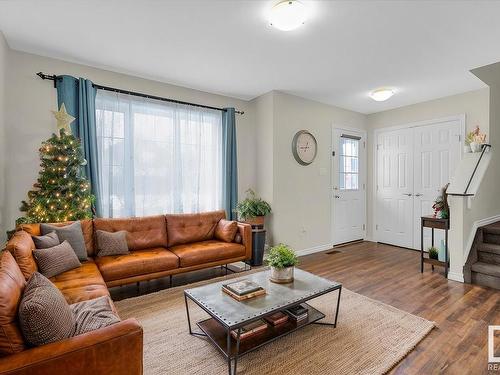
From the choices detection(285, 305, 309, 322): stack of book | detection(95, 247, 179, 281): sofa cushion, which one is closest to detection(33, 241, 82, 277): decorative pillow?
detection(95, 247, 179, 281): sofa cushion

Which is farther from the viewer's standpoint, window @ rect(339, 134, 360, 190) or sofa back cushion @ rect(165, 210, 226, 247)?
window @ rect(339, 134, 360, 190)

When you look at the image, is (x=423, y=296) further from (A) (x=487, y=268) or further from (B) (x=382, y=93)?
(B) (x=382, y=93)

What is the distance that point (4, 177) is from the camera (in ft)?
9.43

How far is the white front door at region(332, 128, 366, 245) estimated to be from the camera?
5.17 metres

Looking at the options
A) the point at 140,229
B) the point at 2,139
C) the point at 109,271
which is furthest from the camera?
the point at 140,229

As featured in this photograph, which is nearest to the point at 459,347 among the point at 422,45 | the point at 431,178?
the point at 422,45

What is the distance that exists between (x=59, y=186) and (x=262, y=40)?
2.66 metres

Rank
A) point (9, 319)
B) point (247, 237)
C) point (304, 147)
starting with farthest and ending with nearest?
point (304, 147), point (247, 237), point (9, 319)

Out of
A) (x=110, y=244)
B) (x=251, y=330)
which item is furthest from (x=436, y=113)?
(x=110, y=244)

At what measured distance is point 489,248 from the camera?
3465 millimetres

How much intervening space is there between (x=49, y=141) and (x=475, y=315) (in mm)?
4597

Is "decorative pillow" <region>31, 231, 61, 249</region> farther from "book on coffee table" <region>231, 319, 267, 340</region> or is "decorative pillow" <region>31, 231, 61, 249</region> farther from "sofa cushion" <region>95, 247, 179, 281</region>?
"book on coffee table" <region>231, 319, 267, 340</region>

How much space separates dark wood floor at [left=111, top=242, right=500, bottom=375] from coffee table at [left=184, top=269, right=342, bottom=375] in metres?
0.72

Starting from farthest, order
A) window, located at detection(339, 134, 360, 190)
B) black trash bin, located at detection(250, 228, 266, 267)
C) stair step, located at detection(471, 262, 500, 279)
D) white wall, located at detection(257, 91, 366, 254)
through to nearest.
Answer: window, located at detection(339, 134, 360, 190) → white wall, located at detection(257, 91, 366, 254) → black trash bin, located at detection(250, 228, 266, 267) → stair step, located at detection(471, 262, 500, 279)
